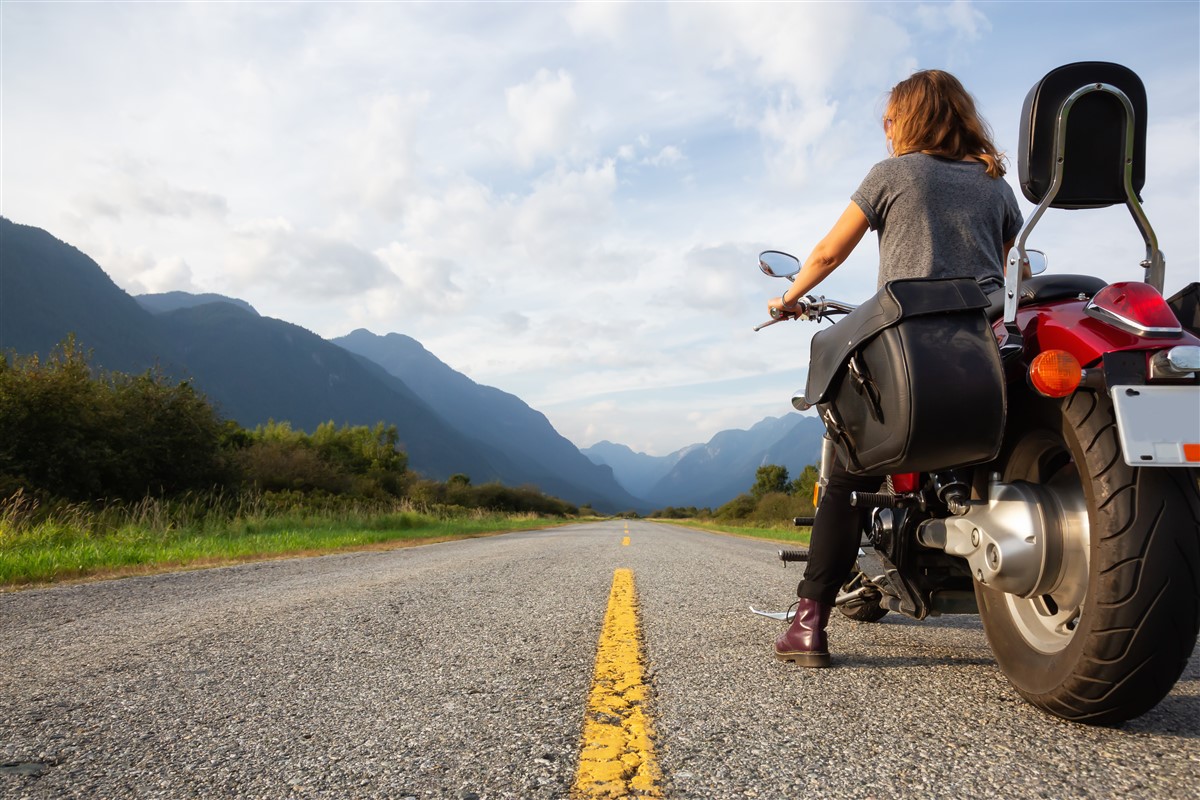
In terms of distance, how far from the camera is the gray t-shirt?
2.25 meters

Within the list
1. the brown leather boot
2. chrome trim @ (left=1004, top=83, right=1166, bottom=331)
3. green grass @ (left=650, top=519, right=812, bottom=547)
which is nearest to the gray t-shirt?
chrome trim @ (left=1004, top=83, right=1166, bottom=331)

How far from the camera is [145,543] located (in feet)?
26.3

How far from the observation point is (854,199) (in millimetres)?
2379

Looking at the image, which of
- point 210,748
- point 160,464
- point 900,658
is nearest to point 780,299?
point 900,658

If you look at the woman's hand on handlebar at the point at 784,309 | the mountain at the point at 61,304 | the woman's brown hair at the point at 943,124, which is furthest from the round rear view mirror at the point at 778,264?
the mountain at the point at 61,304

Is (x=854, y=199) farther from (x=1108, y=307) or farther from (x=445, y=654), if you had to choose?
(x=445, y=654)

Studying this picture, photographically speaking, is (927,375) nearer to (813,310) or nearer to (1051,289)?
(1051,289)

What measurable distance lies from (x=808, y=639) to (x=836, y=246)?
5.00ft

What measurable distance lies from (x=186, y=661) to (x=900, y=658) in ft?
9.24

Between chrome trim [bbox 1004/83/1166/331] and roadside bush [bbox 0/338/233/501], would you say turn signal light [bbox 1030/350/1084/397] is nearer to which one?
chrome trim [bbox 1004/83/1166/331]

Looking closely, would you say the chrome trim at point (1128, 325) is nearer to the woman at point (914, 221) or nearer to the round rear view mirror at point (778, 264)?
the woman at point (914, 221)

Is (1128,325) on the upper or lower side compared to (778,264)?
lower

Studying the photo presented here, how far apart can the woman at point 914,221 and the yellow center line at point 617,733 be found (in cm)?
66

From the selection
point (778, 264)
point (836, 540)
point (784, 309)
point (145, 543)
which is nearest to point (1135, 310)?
point (836, 540)
